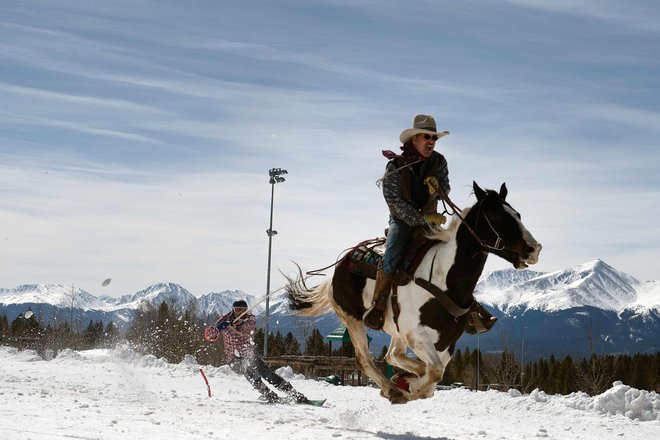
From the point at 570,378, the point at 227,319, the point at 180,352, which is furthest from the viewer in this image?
the point at 570,378

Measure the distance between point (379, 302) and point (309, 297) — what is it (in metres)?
1.99

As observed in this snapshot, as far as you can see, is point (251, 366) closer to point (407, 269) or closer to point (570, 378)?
point (407, 269)

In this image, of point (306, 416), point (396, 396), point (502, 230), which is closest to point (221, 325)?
point (306, 416)

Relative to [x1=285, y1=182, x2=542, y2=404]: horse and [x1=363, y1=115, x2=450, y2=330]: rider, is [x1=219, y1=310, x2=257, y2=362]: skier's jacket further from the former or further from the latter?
[x1=285, y1=182, x2=542, y2=404]: horse

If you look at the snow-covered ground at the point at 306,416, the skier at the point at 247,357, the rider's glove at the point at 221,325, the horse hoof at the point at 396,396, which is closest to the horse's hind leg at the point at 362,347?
the horse hoof at the point at 396,396

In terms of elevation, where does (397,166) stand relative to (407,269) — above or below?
above

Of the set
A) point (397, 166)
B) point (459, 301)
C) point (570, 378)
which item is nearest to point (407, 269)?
point (459, 301)

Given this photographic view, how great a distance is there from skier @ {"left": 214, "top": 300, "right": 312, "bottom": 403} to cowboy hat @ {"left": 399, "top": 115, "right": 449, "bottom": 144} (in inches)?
263

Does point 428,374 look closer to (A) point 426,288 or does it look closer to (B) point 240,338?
(A) point 426,288

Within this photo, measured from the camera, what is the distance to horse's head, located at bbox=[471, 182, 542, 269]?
7.76m

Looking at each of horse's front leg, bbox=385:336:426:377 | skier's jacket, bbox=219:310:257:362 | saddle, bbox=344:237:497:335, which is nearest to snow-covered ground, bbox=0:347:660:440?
horse's front leg, bbox=385:336:426:377

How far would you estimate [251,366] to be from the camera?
587 inches

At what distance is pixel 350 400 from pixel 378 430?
7397mm

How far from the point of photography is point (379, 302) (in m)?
9.02
